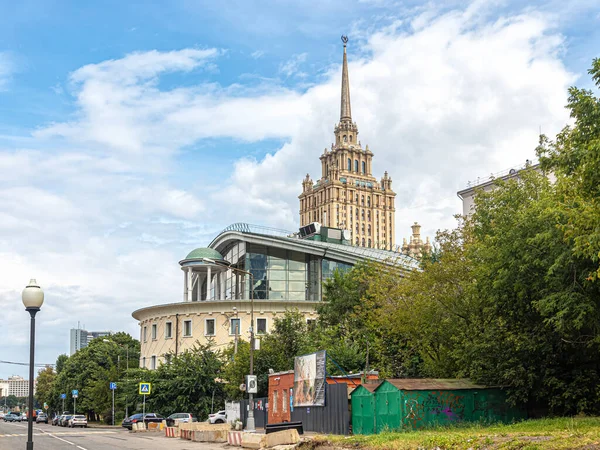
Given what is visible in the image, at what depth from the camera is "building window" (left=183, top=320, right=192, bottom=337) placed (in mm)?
77188

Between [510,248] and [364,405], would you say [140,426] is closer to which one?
[364,405]

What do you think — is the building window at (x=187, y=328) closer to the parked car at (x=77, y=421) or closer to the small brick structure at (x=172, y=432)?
the parked car at (x=77, y=421)

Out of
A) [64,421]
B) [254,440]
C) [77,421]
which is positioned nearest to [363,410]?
[254,440]

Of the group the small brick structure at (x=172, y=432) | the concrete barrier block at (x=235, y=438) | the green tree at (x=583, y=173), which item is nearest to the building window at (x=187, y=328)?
the small brick structure at (x=172, y=432)

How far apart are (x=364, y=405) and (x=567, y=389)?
814 cm

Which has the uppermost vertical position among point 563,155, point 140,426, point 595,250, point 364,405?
point 563,155

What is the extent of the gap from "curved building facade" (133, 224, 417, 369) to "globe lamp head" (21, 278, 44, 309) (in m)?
57.8

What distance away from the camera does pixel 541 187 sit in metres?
33.0

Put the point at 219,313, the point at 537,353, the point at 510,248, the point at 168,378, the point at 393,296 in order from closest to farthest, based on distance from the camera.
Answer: the point at 510,248 → the point at 537,353 → the point at 393,296 → the point at 168,378 → the point at 219,313

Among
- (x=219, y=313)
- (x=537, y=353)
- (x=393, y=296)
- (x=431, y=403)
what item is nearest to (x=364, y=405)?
(x=431, y=403)

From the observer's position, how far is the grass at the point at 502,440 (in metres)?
16.3

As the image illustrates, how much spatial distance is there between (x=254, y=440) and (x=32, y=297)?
1571cm

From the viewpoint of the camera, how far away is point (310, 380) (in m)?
33.9

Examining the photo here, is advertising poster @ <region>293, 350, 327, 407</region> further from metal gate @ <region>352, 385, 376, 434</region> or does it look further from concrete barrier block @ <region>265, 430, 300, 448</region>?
concrete barrier block @ <region>265, 430, 300, 448</region>
